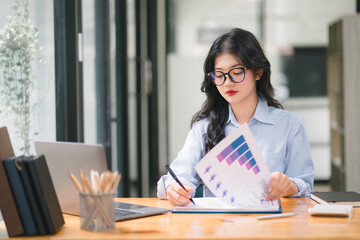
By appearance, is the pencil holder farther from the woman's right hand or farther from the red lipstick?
the red lipstick

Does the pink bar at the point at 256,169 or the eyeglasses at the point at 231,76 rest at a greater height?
the eyeglasses at the point at 231,76

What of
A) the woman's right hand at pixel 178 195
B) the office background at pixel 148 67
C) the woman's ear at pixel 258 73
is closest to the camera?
the woman's right hand at pixel 178 195

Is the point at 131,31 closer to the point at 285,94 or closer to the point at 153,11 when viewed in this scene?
the point at 153,11

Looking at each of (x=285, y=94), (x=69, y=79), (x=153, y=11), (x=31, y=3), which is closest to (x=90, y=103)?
(x=69, y=79)

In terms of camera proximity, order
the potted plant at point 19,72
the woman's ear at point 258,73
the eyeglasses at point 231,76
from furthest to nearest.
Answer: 1. the woman's ear at point 258,73
2. the eyeglasses at point 231,76
3. the potted plant at point 19,72

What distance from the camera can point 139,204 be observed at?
1977mm

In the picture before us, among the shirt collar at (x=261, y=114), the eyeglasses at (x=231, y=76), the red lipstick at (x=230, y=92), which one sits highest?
the eyeglasses at (x=231, y=76)

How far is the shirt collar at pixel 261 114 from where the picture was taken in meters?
2.30

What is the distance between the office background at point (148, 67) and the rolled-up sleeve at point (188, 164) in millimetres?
580

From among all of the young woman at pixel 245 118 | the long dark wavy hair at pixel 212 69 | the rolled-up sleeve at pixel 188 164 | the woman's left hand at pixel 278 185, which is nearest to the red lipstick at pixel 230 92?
the young woman at pixel 245 118

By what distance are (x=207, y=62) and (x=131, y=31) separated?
2.36 metres

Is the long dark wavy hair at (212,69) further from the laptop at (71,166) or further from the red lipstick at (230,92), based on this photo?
the laptop at (71,166)

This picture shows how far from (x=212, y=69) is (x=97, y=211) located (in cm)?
97

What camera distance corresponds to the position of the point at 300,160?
2236mm
